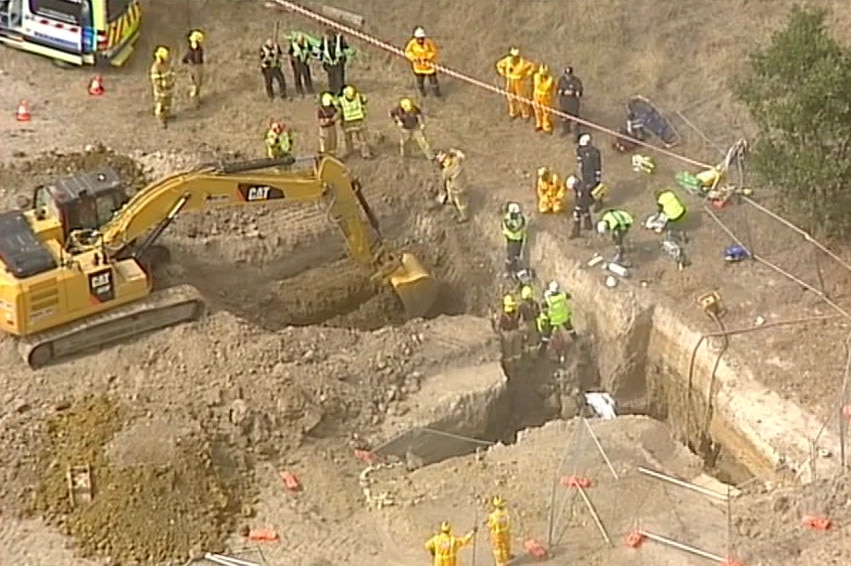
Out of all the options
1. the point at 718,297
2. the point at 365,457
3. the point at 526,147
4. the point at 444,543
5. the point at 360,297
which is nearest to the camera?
the point at 444,543

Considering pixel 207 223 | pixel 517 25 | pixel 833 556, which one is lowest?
pixel 833 556

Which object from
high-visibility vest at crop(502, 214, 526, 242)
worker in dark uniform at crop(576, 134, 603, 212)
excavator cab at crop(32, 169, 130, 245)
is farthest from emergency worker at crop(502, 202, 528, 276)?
excavator cab at crop(32, 169, 130, 245)

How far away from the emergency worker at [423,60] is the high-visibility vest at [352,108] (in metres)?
1.94

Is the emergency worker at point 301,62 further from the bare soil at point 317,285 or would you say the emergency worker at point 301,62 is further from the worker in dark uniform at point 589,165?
the worker in dark uniform at point 589,165

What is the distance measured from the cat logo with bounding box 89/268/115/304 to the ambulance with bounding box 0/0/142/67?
26.1 ft

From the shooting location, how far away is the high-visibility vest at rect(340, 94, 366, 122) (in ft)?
86.2

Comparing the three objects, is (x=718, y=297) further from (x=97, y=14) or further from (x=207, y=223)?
(x=97, y=14)

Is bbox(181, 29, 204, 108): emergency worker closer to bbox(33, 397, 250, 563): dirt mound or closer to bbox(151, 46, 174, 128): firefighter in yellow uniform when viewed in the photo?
bbox(151, 46, 174, 128): firefighter in yellow uniform

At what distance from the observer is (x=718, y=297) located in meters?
23.6

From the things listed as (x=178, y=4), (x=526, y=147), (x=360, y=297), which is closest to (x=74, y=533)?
(x=360, y=297)

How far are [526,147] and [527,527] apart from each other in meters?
8.80

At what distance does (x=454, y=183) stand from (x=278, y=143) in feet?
9.05

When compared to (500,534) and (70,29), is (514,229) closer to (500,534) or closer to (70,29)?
(500,534)

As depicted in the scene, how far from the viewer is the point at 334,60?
28141mm
